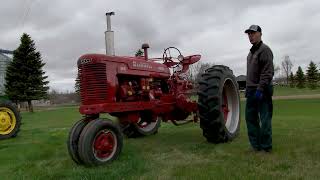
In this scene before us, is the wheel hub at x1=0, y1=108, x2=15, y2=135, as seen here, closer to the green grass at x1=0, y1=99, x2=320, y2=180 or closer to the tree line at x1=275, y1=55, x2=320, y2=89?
the green grass at x1=0, y1=99, x2=320, y2=180

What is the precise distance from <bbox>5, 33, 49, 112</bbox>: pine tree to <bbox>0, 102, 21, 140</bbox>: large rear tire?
115 feet

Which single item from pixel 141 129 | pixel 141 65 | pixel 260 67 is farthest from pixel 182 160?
pixel 141 129

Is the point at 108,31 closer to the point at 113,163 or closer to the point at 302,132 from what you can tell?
the point at 113,163

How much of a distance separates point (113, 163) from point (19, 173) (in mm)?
1346

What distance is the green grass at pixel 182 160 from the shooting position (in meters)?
5.73

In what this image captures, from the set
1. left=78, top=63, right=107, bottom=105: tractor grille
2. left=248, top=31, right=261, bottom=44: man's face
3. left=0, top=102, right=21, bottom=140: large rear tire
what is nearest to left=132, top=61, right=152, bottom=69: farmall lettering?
left=78, top=63, right=107, bottom=105: tractor grille

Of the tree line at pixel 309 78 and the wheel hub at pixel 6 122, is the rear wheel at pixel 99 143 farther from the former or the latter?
the tree line at pixel 309 78

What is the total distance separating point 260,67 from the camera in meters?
7.17

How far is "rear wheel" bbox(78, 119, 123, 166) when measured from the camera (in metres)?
6.57

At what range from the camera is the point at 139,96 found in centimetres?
849

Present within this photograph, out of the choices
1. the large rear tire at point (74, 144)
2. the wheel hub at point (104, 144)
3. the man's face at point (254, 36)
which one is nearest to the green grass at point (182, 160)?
the large rear tire at point (74, 144)

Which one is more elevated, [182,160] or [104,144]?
[104,144]

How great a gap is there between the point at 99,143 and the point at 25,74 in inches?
1649

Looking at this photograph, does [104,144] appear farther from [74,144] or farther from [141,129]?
[141,129]
